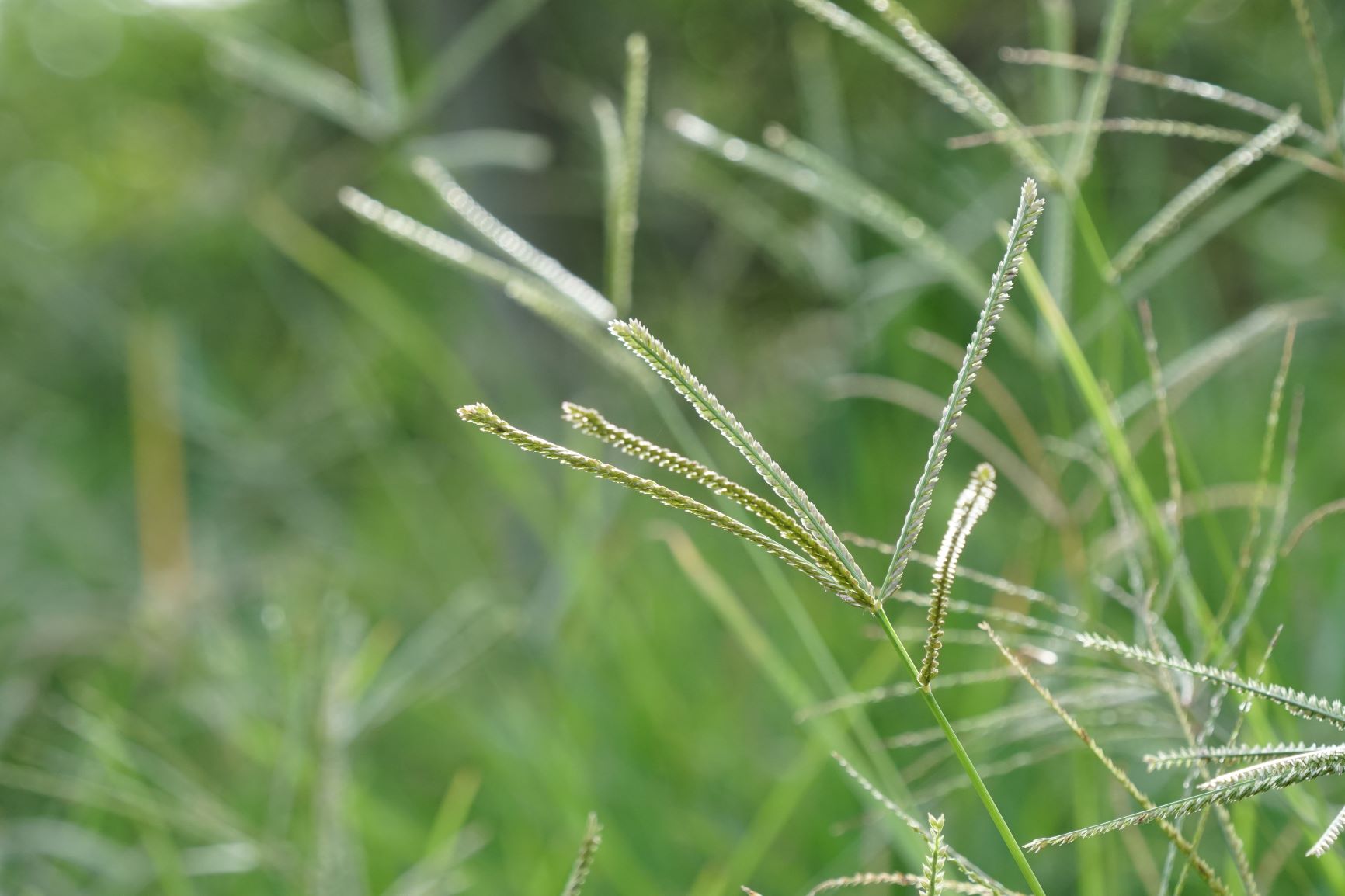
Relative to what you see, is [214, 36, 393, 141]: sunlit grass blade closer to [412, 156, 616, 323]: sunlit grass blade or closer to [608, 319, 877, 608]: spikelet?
[412, 156, 616, 323]: sunlit grass blade

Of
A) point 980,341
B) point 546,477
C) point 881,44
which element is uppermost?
point 881,44

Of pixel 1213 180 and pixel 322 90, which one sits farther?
pixel 322 90

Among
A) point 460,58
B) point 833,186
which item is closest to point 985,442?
point 833,186

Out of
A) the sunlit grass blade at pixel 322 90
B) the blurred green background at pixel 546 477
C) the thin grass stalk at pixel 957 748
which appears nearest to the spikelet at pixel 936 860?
the thin grass stalk at pixel 957 748

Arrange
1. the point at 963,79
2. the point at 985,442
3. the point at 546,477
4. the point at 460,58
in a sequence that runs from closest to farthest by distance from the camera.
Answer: the point at 963,79 → the point at 985,442 → the point at 460,58 → the point at 546,477

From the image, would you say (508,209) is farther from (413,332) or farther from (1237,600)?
(1237,600)

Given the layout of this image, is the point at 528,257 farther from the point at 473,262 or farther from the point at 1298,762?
the point at 1298,762

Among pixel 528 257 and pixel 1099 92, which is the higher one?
pixel 1099 92
